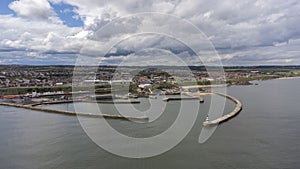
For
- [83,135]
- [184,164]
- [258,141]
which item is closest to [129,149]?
[184,164]

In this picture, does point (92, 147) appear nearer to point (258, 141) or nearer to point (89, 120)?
point (89, 120)

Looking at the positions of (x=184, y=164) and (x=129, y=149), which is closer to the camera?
(x=184, y=164)

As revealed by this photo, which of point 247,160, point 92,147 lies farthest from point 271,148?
point 92,147

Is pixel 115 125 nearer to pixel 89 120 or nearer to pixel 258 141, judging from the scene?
pixel 89 120

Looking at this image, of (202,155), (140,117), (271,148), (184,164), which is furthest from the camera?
(140,117)

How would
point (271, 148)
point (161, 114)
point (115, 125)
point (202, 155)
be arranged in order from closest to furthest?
point (202, 155) < point (271, 148) < point (115, 125) < point (161, 114)

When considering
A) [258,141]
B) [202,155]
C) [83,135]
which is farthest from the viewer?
[83,135]
